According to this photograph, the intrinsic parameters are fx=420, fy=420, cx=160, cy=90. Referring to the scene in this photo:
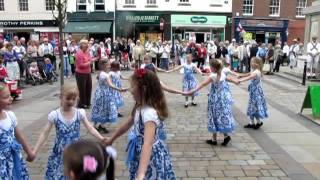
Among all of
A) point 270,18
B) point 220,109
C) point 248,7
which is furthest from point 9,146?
point 270,18

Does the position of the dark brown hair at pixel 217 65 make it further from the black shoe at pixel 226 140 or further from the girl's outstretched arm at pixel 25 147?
the girl's outstretched arm at pixel 25 147

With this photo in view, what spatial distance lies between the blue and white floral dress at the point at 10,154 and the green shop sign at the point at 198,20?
1347 inches

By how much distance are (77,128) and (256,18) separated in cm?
3535

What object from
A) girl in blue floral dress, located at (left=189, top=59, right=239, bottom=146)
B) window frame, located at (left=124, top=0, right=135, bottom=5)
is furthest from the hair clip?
window frame, located at (left=124, top=0, right=135, bottom=5)

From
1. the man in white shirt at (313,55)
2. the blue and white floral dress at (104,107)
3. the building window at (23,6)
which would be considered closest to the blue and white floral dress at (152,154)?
the blue and white floral dress at (104,107)

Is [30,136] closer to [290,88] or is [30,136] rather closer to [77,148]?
[77,148]

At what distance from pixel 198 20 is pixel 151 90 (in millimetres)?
35198

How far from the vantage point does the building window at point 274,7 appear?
38.4 meters

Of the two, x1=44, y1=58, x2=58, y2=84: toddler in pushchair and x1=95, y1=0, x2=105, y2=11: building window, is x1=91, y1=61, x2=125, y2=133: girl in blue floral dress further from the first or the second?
x1=95, y1=0, x2=105, y2=11: building window

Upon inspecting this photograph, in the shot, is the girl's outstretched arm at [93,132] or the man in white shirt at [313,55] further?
the man in white shirt at [313,55]

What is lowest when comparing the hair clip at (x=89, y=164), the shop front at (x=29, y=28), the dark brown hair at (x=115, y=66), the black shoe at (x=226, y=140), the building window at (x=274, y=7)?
the black shoe at (x=226, y=140)

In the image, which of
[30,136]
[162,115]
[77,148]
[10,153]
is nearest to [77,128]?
[10,153]

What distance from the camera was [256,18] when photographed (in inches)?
1497

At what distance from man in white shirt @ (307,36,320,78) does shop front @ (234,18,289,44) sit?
1875cm
